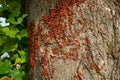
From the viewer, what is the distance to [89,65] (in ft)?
7.83

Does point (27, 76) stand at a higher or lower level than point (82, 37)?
lower

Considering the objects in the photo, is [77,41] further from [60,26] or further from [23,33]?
[23,33]

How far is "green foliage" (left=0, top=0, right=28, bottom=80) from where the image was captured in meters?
2.56

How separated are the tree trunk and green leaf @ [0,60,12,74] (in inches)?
8.9

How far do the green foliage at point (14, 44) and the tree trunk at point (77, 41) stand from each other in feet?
0.43

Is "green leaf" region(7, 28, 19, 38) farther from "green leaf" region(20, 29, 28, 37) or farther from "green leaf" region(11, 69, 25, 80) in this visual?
"green leaf" region(11, 69, 25, 80)

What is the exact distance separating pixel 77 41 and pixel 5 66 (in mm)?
750

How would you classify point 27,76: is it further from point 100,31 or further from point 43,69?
point 100,31

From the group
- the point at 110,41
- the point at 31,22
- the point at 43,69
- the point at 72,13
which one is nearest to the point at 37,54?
the point at 43,69

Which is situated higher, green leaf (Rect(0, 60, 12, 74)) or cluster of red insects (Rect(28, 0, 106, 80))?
cluster of red insects (Rect(28, 0, 106, 80))

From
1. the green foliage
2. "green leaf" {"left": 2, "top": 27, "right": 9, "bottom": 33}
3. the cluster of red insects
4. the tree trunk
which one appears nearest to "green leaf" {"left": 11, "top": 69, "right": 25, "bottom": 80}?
the green foliage

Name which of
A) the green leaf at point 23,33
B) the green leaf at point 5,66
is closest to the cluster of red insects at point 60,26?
the green leaf at point 23,33

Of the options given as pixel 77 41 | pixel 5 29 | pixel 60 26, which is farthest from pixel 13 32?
pixel 77 41

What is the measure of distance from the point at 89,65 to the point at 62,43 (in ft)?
1.06
